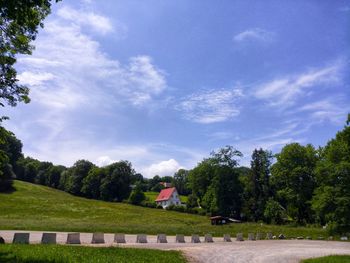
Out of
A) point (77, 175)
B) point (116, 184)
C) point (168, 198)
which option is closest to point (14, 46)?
point (116, 184)

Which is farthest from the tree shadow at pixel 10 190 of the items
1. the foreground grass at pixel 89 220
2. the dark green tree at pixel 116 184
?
the dark green tree at pixel 116 184

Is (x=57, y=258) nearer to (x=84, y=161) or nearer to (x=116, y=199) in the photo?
(x=116, y=199)

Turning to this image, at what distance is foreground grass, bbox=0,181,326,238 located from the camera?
4098 centimetres

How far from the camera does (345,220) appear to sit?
4666 cm

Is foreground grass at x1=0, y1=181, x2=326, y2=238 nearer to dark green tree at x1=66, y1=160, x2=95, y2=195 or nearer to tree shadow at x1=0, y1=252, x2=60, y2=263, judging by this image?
dark green tree at x1=66, y1=160, x2=95, y2=195

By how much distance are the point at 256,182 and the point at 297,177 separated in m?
12.5

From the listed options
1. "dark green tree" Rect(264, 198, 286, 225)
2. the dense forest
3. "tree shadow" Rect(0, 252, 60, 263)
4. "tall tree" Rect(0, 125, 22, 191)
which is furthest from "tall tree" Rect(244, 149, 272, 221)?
"tree shadow" Rect(0, 252, 60, 263)

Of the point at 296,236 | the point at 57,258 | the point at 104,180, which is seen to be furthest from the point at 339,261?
the point at 104,180

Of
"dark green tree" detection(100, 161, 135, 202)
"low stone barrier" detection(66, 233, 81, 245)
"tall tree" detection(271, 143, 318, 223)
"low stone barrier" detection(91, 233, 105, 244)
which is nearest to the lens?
"low stone barrier" detection(66, 233, 81, 245)

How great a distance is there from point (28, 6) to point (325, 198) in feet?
Result: 155

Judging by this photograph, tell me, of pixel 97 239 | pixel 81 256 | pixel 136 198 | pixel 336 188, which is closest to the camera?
pixel 81 256

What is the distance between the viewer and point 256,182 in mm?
80500

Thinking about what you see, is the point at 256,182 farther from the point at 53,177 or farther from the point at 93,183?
the point at 53,177

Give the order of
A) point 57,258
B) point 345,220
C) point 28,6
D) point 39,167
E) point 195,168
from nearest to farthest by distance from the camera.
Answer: point 28,6, point 57,258, point 345,220, point 195,168, point 39,167
